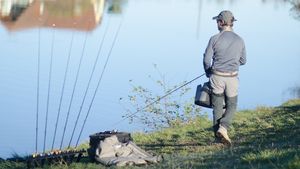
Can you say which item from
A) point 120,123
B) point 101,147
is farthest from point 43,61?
point 101,147

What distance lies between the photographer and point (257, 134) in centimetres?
1049

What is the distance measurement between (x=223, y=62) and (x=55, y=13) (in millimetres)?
18292

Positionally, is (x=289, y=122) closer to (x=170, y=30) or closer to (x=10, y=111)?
(x=10, y=111)

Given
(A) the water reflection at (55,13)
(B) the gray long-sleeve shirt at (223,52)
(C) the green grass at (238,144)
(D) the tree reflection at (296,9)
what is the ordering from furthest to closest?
(D) the tree reflection at (296,9) → (A) the water reflection at (55,13) → (B) the gray long-sleeve shirt at (223,52) → (C) the green grass at (238,144)

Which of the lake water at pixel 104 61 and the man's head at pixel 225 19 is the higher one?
the man's head at pixel 225 19

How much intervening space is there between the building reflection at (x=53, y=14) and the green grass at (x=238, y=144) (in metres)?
6.51

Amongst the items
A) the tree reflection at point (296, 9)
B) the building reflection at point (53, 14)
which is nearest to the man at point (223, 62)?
the building reflection at point (53, 14)

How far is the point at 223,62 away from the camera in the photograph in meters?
8.66

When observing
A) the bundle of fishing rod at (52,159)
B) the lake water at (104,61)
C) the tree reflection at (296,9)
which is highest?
the bundle of fishing rod at (52,159)

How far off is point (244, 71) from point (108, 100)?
7.97 metres

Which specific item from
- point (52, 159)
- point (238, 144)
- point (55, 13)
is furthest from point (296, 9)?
point (52, 159)

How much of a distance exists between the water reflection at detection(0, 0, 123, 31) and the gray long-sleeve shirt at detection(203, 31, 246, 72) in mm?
9698

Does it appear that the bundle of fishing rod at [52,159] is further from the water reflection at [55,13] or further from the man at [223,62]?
the water reflection at [55,13]

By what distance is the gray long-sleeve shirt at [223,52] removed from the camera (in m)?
8.65
